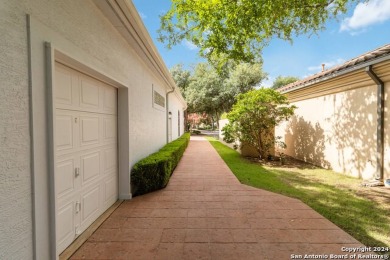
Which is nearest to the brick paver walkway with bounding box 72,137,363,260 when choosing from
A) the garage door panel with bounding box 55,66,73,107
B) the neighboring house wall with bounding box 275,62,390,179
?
the garage door panel with bounding box 55,66,73,107

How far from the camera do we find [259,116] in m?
9.87

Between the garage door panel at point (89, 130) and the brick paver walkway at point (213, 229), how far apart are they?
1459 millimetres

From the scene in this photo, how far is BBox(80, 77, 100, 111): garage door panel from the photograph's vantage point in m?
3.38

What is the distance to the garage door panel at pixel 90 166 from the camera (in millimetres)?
3398

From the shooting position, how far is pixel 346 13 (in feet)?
21.6

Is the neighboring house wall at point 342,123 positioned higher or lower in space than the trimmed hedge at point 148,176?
higher

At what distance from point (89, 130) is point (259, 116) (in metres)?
7.84

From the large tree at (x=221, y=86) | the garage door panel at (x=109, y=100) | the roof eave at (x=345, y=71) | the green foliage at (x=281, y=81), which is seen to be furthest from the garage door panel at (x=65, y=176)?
the green foliage at (x=281, y=81)

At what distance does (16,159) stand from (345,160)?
28.8 feet

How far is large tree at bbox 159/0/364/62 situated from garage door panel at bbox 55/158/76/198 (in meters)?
5.29

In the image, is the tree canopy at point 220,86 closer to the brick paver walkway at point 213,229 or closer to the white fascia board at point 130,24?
the white fascia board at point 130,24

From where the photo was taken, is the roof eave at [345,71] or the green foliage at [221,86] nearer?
the roof eave at [345,71]

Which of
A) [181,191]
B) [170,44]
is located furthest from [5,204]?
[170,44]

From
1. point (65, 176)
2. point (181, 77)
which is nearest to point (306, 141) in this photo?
point (65, 176)
